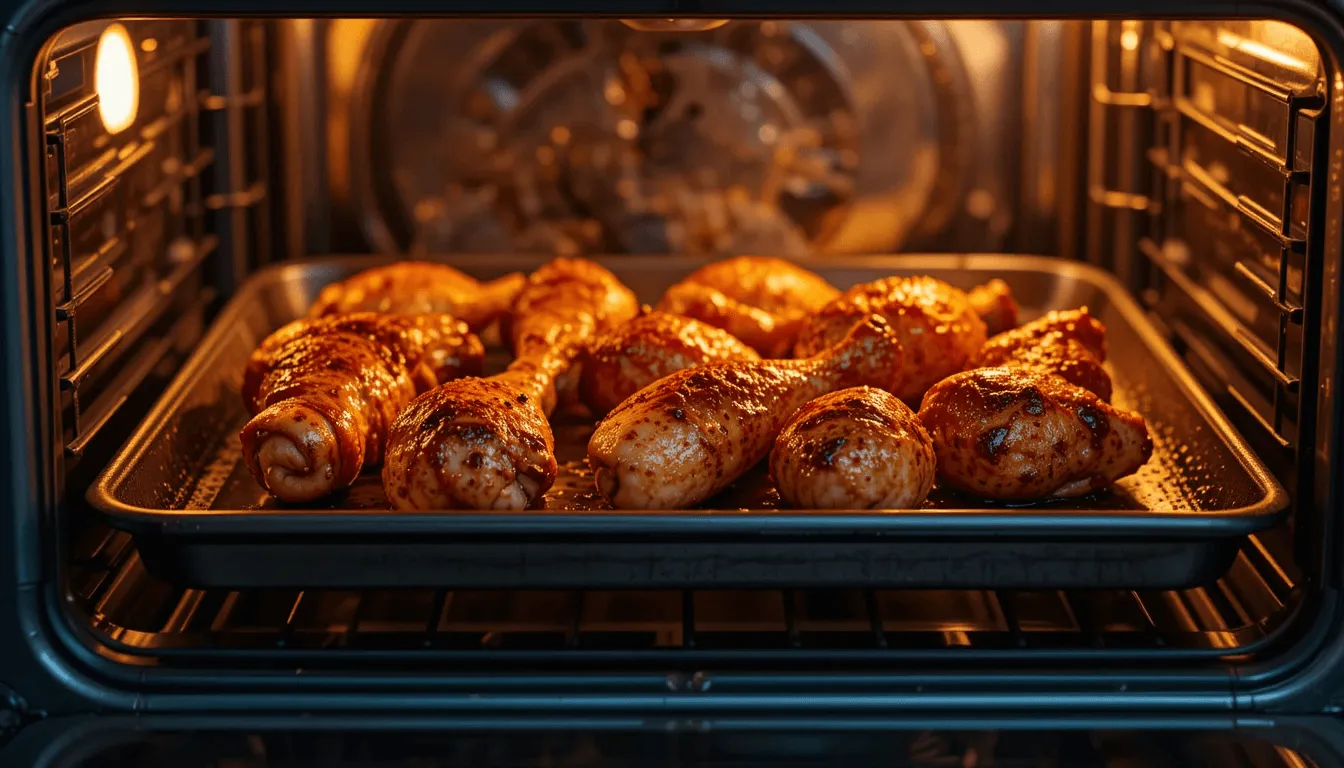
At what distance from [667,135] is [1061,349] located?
69cm

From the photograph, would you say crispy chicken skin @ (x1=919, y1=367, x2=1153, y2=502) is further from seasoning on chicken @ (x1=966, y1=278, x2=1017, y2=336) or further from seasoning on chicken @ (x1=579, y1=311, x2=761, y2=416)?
seasoning on chicken @ (x1=966, y1=278, x2=1017, y2=336)

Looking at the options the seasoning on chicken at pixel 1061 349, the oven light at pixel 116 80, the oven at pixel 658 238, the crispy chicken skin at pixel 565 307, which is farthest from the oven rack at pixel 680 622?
the oven light at pixel 116 80

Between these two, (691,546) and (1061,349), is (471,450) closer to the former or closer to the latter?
(691,546)

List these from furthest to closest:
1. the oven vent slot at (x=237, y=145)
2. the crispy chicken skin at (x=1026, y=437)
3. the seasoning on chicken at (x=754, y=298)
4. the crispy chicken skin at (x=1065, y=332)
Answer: the oven vent slot at (x=237, y=145) → the seasoning on chicken at (x=754, y=298) → the crispy chicken skin at (x=1065, y=332) → the crispy chicken skin at (x=1026, y=437)

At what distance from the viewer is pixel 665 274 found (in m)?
2.09

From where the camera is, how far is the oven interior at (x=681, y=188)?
4.76 ft

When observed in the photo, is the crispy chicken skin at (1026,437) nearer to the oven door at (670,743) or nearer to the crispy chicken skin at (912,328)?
the crispy chicken skin at (912,328)

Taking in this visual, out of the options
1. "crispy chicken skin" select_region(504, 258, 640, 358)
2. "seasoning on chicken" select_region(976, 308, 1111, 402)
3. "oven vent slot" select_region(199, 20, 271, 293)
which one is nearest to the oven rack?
"seasoning on chicken" select_region(976, 308, 1111, 402)

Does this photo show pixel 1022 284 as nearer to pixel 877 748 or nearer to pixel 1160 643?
pixel 1160 643

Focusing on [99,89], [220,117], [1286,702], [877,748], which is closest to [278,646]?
[877,748]

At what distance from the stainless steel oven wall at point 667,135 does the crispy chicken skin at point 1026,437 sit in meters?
0.71

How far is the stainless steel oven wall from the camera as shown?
6.91 ft

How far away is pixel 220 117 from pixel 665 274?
0.61m

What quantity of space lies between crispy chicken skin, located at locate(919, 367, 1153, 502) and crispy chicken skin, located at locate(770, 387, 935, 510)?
0.06 meters
